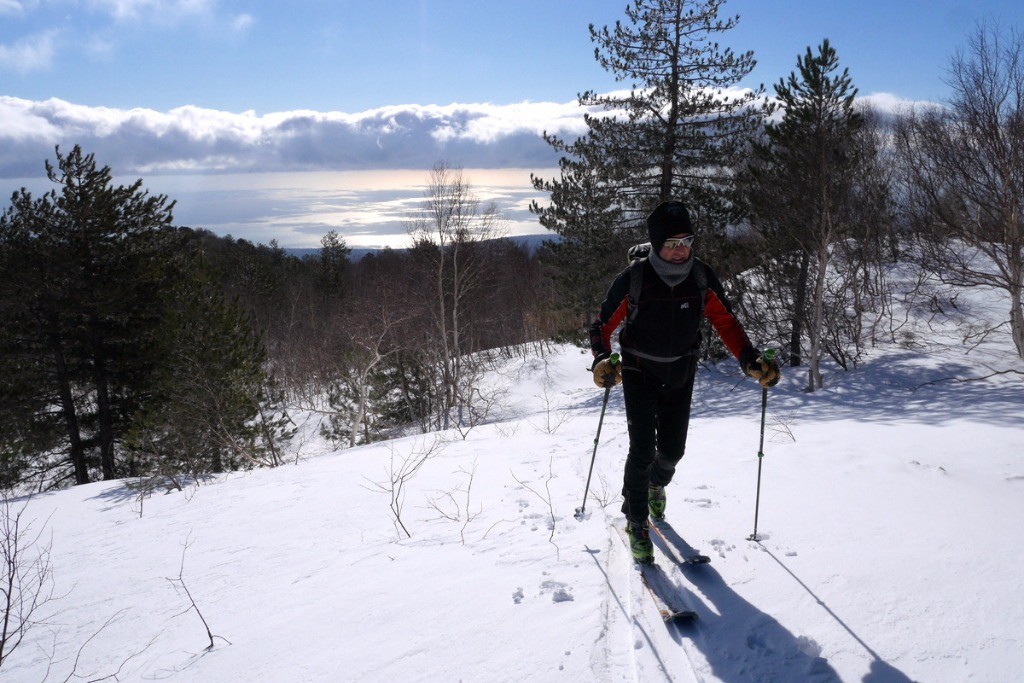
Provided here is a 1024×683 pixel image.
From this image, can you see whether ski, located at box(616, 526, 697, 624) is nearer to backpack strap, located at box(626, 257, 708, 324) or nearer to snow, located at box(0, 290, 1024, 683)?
snow, located at box(0, 290, 1024, 683)

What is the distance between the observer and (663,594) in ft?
9.86

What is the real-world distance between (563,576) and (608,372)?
1237 mm

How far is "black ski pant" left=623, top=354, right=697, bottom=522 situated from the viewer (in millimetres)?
3477

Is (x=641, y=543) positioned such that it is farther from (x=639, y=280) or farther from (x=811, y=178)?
(x=811, y=178)

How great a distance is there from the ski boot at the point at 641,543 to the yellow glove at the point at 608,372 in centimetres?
90

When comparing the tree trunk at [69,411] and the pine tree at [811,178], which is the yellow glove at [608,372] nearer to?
the pine tree at [811,178]

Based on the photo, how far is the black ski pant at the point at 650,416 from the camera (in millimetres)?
3477

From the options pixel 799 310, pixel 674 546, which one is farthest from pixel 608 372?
pixel 799 310

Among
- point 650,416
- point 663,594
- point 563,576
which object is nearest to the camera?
point 663,594

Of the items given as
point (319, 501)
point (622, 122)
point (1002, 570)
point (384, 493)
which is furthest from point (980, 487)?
point (622, 122)

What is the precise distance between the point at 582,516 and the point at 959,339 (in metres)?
17.8

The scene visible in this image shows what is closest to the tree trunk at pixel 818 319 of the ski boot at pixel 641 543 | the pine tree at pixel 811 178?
the pine tree at pixel 811 178

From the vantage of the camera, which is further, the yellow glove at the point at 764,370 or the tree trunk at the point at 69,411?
the tree trunk at the point at 69,411

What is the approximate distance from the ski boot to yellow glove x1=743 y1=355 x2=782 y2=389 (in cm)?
116
